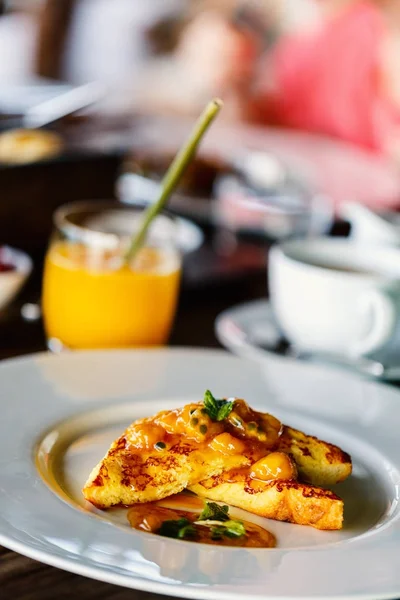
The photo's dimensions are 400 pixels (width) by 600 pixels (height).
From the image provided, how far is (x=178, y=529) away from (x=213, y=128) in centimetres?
247

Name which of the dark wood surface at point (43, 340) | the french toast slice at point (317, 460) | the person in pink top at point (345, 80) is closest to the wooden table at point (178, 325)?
the dark wood surface at point (43, 340)

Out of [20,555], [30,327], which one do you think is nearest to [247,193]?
[30,327]

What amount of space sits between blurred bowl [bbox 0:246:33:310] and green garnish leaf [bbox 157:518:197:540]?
551 mm

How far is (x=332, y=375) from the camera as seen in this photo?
3.49 feet

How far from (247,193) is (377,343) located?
2.77 feet

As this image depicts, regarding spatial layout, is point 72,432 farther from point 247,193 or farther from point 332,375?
point 247,193

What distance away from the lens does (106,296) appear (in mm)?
1135

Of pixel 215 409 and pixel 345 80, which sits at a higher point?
pixel 345 80

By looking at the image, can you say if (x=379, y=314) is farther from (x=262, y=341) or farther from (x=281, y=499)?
(x=281, y=499)

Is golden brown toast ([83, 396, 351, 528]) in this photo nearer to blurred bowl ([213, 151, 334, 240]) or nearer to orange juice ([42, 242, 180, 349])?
orange juice ([42, 242, 180, 349])

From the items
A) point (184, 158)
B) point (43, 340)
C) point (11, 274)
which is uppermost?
point (184, 158)

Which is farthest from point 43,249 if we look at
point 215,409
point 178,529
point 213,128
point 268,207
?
point 213,128

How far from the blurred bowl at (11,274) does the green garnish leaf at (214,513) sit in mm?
531

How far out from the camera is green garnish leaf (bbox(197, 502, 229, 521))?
0.72m
